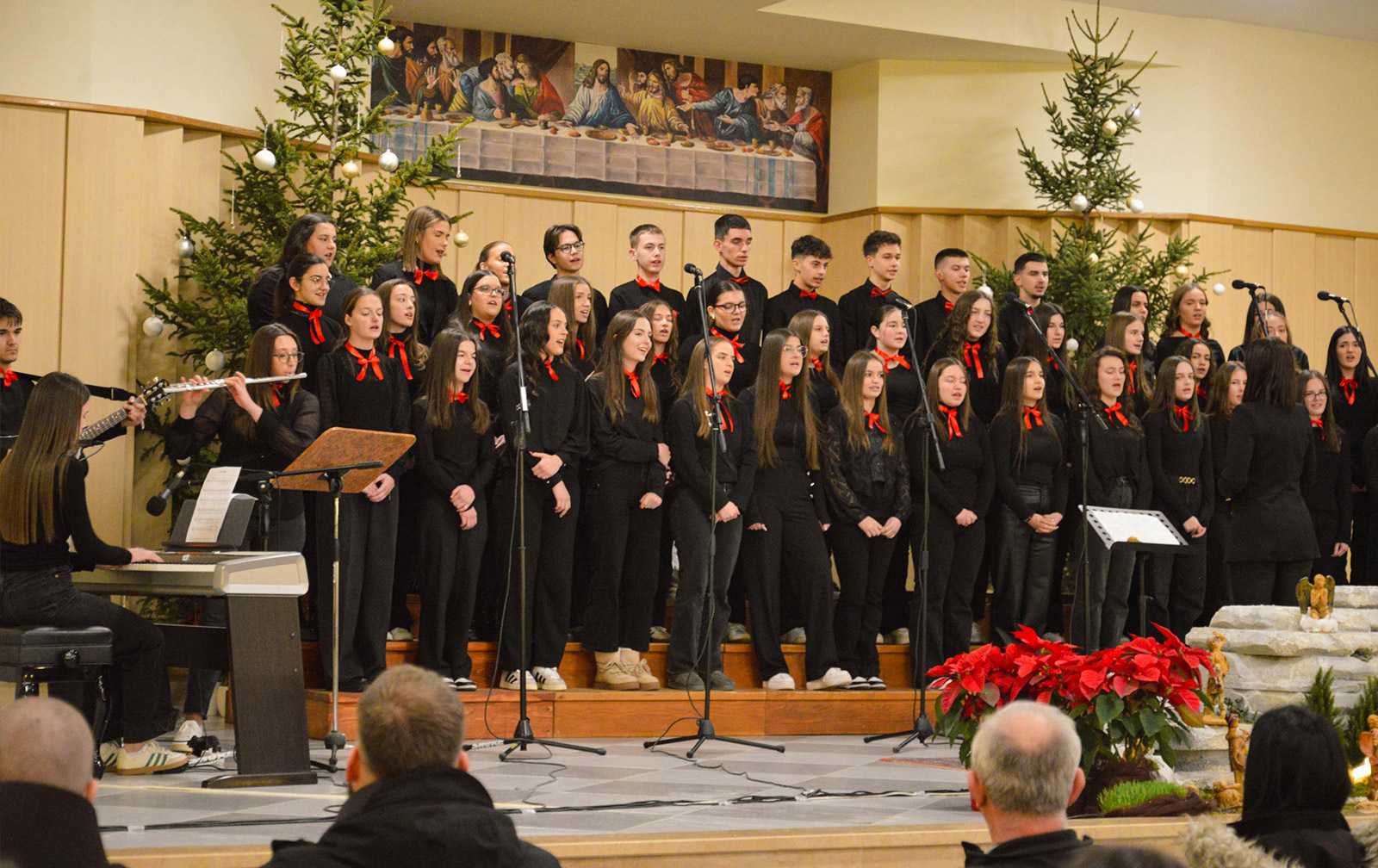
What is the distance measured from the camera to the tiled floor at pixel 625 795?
13.7 feet

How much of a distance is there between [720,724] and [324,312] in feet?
8.35

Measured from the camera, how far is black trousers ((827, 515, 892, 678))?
720 cm

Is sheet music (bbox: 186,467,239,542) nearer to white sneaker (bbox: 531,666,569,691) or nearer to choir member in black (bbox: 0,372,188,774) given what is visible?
choir member in black (bbox: 0,372,188,774)

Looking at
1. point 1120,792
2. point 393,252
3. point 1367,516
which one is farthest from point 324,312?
point 1367,516

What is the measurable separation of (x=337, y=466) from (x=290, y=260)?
1723 mm

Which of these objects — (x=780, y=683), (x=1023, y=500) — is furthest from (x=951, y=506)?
(x=780, y=683)

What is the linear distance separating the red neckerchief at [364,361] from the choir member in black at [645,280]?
4.83ft

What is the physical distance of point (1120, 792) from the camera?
4707mm

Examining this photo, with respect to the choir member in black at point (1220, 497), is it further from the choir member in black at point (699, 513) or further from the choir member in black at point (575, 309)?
the choir member in black at point (575, 309)

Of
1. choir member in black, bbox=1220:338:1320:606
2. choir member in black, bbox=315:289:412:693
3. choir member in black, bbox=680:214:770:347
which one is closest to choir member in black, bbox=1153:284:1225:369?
choir member in black, bbox=1220:338:1320:606

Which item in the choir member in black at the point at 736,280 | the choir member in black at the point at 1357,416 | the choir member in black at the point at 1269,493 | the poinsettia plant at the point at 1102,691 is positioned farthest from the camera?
the choir member in black at the point at 1357,416

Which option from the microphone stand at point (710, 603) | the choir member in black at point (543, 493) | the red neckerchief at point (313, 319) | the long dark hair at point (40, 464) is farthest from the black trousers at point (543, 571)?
the long dark hair at point (40, 464)

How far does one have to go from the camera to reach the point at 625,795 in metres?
4.91

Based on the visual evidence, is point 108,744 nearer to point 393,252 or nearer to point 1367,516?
point 393,252
